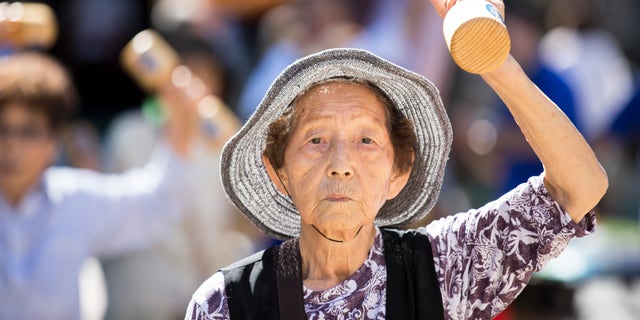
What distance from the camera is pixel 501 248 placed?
323 centimetres

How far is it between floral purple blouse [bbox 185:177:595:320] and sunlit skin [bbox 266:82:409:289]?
76 millimetres

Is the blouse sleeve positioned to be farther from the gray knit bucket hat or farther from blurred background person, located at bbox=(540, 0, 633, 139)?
blurred background person, located at bbox=(540, 0, 633, 139)

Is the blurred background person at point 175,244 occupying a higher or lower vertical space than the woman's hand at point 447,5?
higher

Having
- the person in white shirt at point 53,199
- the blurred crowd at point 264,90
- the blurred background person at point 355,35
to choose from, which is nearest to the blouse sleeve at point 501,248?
the person in white shirt at point 53,199

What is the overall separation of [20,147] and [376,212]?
2433 mm

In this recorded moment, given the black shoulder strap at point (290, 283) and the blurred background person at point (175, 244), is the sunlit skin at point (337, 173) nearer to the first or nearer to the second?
the black shoulder strap at point (290, 283)

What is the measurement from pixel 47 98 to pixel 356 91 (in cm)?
239

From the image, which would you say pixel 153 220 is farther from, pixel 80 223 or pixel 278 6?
pixel 278 6

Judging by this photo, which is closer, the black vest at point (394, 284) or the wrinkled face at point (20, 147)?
the black vest at point (394, 284)

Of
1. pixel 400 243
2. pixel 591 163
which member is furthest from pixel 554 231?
pixel 400 243

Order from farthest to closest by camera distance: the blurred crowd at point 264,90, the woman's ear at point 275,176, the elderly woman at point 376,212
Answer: the blurred crowd at point 264,90 < the woman's ear at point 275,176 < the elderly woman at point 376,212

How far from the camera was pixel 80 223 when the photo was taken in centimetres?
521

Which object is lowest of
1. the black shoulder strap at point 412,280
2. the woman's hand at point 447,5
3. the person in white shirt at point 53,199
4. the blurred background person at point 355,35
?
the black shoulder strap at point 412,280

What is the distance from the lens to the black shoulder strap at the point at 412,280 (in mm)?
3186
